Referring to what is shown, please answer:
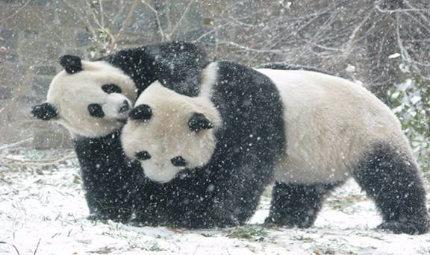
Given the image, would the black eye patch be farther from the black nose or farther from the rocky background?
the rocky background

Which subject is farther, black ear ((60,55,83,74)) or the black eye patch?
black ear ((60,55,83,74))

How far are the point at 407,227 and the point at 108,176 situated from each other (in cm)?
201

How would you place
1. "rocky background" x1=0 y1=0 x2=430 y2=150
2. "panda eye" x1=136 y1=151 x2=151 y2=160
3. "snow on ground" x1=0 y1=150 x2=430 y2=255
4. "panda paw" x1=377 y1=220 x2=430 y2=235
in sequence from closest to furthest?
"snow on ground" x1=0 y1=150 x2=430 y2=255 < "panda eye" x1=136 y1=151 x2=151 y2=160 < "panda paw" x1=377 y1=220 x2=430 y2=235 < "rocky background" x1=0 y1=0 x2=430 y2=150

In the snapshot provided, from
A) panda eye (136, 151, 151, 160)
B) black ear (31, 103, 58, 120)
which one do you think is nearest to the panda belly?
panda eye (136, 151, 151, 160)

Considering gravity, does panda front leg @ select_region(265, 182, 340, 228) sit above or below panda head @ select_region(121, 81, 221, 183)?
below

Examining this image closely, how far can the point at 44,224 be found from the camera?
11.6ft

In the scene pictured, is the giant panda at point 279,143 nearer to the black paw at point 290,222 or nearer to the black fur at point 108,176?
the black paw at point 290,222

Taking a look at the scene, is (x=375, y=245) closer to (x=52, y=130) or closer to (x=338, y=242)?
(x=338, y=242)

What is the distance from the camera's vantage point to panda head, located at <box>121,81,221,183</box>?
12.6 ft

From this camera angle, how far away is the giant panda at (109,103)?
406 cm

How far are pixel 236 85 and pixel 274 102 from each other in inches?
11.2

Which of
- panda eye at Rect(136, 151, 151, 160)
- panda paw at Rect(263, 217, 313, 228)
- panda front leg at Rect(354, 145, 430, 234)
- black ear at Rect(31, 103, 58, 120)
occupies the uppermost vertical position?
black ear at Rect(31, 103, 58, 120)

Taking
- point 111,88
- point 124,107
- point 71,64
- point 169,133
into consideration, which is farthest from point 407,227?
point 71,64

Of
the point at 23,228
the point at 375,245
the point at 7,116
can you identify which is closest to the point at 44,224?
the point at 23,228
